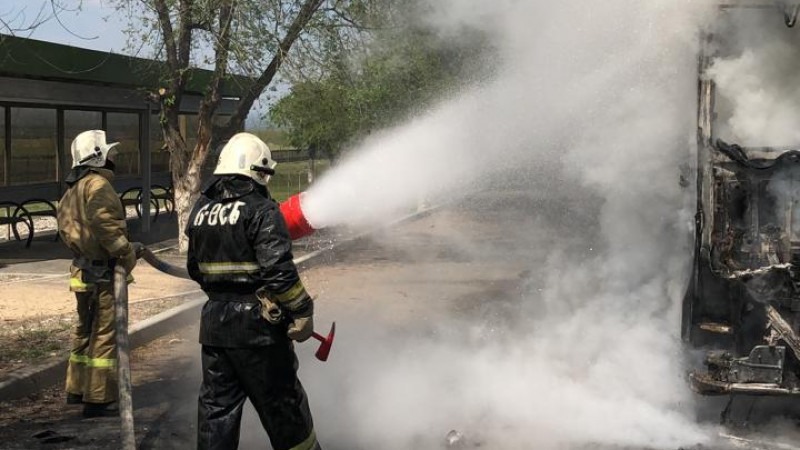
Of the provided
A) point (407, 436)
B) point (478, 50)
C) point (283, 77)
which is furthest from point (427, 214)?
point (407, 436)

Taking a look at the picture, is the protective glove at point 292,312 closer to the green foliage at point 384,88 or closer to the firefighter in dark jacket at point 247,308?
the firefighter in dark jacket at point 247,308

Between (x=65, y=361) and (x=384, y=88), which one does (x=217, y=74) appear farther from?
(x=65, y=361)

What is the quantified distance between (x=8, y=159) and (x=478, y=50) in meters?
7.41

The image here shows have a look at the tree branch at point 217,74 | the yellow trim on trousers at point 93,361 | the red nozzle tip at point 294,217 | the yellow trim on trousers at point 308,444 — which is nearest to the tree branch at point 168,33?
the tree branch at point 217,74

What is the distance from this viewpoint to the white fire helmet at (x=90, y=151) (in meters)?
5.46

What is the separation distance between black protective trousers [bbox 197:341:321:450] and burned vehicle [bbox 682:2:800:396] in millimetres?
2150

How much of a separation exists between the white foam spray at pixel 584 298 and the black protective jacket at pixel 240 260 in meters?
0.64

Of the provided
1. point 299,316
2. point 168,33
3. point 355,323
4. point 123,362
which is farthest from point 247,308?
point 168,33

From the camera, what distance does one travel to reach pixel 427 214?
1919 cm

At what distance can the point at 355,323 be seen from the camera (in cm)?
796

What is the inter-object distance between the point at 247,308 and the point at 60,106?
1175 centimetres

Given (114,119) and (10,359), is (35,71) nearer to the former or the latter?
(114,119)

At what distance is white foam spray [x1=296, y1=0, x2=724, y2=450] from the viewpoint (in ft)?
16.5

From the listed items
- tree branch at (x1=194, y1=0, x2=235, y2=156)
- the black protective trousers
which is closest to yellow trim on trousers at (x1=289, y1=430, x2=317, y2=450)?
the black protective trousers
